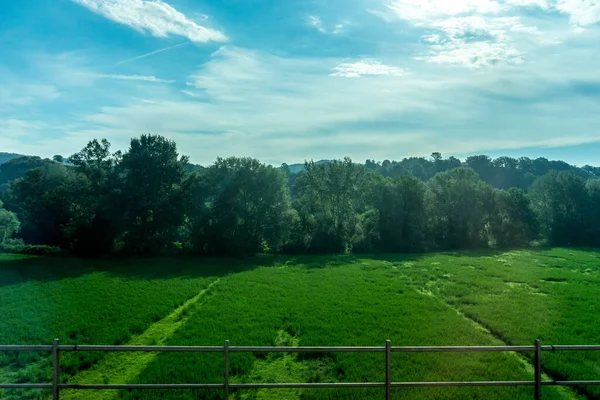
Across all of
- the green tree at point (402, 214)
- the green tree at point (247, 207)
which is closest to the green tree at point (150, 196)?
the green tree at point (247, 207)

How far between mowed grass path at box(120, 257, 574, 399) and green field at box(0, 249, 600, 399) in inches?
2.4

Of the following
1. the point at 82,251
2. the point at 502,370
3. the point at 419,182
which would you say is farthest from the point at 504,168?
the point at 502,370

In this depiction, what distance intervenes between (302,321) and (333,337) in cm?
277

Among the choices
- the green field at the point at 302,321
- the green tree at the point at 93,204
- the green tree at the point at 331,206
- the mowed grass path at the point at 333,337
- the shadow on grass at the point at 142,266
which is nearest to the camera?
the mowed grass path at the point at 333,337

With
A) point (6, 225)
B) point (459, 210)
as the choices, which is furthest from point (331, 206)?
point (6, 225)

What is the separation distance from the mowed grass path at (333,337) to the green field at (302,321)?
0.06 meters

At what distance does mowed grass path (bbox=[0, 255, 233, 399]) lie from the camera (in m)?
12.8

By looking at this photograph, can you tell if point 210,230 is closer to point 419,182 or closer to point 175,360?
point 419,182

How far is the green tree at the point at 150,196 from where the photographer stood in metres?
46.3

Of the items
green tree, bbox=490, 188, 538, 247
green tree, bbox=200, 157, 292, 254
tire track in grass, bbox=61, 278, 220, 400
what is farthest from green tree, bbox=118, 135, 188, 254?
green tree, bbox=490, 188, 538, 247

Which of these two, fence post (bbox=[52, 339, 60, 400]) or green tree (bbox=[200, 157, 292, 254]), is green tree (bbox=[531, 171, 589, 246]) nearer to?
green tree (bbox=[200, 157, 292, 254])

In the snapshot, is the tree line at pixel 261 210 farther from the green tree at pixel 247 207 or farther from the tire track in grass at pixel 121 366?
the tire track in grass at pixel 121 366

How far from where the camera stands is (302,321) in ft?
57.1

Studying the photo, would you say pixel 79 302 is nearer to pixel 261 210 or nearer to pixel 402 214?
pixel 261 210
